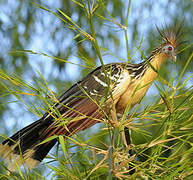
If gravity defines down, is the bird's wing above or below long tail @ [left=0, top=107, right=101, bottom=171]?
above

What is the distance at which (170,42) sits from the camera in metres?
1.55

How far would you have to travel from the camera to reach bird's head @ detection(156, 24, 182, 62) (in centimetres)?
151

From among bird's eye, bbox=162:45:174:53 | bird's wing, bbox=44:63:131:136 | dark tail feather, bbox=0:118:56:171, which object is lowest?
dark tail feather, bbox=0:118:56:171

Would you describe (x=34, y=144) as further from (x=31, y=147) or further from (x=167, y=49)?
(x=167, y=49)

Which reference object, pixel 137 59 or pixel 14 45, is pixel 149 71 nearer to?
pixel 137 59

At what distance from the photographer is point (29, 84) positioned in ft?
4.34

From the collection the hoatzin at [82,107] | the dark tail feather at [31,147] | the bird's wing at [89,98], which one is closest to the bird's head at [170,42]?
the hoatzin at [82,107]

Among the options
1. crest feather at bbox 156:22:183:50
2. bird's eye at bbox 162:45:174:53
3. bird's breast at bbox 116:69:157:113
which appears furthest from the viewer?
bird's breast at bbox 116:69:157:113

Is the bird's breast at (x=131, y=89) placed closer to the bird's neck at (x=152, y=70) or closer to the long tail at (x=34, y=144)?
the bird's neck at (x=152, y=70)

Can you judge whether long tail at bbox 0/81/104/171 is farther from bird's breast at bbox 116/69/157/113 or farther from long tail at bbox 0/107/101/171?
bird's breast at bbox 116/69/157/113

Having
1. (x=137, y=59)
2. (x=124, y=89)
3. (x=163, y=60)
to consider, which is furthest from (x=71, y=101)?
(x=163, y=60)

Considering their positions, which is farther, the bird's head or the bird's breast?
the bird's breast

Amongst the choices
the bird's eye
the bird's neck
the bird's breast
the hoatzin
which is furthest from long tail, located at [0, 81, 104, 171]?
the bird's eye

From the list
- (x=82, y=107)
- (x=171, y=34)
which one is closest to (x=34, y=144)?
(x=82, y=107)
